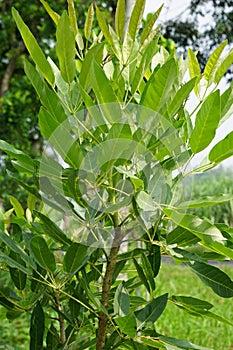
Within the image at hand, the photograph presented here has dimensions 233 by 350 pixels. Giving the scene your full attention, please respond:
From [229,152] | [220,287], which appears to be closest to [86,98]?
[229,152]

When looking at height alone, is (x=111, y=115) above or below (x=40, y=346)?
above

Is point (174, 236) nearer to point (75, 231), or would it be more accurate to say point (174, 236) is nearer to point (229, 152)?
point (229, 152)

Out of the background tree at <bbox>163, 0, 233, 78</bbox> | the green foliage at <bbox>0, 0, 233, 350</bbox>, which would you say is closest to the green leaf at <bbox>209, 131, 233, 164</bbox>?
the green foliage at <bbox>0, 0, 233, 350</bbox>

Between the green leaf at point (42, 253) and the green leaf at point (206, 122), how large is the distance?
0.20 metres

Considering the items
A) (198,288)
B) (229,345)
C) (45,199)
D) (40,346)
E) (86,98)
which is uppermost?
(86,98)

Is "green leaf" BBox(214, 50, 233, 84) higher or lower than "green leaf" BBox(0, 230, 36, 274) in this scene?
higher

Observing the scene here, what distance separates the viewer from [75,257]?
0.55 metres

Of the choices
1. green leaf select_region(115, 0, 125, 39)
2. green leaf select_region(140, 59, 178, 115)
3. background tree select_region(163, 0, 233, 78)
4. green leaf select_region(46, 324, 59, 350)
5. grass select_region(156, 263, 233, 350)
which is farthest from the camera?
background tree select_region(163, 0, 233, 78)

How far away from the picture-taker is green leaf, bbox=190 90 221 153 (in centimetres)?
49

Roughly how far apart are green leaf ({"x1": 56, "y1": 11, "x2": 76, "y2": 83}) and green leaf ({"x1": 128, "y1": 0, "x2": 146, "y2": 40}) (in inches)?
3.4

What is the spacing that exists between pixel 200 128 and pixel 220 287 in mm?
191

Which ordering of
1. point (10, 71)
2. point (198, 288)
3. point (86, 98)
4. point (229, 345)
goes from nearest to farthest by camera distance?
1. point (86, 98)
2. point (229, 345)
3. point (10, 71)
4. point (198, 288)

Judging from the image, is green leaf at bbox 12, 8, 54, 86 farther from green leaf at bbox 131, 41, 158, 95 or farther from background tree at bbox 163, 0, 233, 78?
background tree at bbox 163, 0, 233, 78

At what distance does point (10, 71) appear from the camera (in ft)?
11.4
